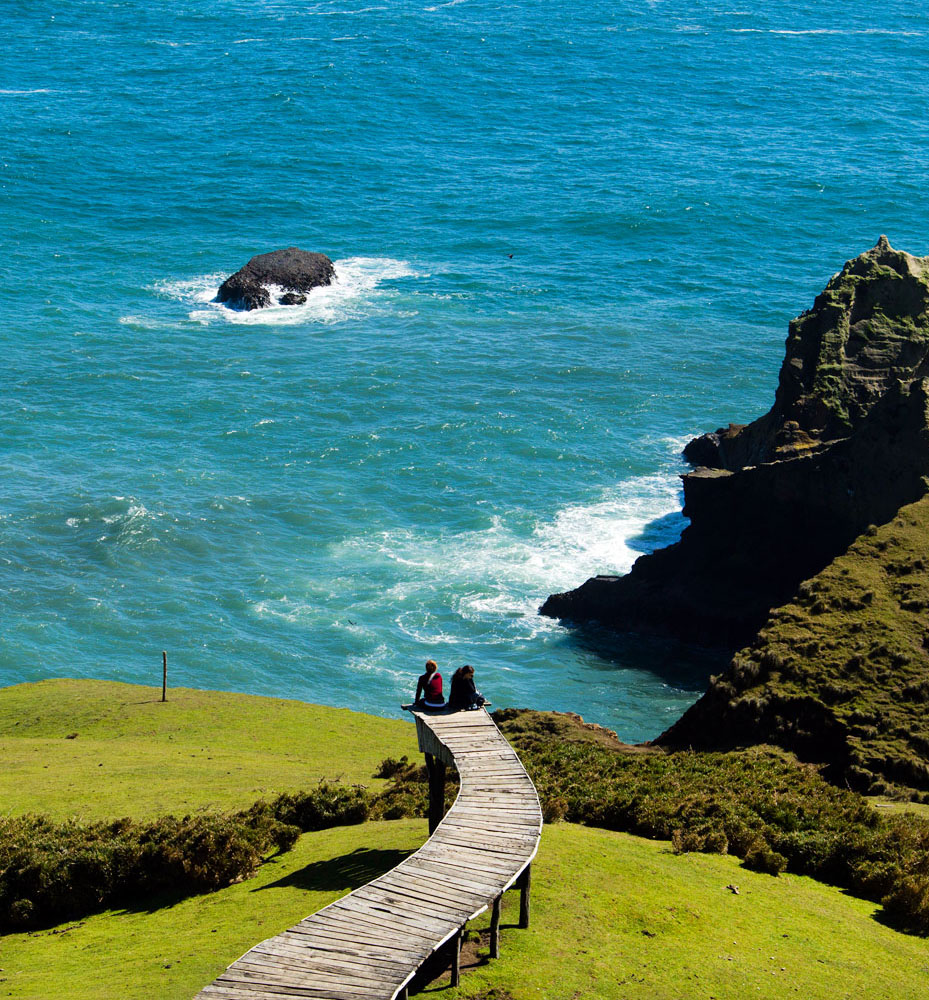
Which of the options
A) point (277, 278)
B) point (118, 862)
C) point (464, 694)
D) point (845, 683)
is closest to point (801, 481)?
point (845, 683)

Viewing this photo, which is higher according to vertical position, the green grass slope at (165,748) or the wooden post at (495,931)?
the wooden post at (495,931)

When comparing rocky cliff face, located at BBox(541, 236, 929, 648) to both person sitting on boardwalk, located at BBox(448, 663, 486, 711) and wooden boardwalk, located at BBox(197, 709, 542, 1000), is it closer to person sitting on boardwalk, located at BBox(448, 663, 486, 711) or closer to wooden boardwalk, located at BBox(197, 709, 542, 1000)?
person sitting on boardwalk, located at BBox(448, 663, 486, 711)

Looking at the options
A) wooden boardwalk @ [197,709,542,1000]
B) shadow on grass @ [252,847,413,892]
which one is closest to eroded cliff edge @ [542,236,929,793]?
wooden boardwalk @ [197,709,542,1000]

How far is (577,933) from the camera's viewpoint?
2433cm

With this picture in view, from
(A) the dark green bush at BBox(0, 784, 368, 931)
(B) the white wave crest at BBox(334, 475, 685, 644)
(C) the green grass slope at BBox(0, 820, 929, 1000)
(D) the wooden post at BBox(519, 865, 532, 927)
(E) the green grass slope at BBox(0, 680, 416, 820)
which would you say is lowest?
(B) the white wave crest at BBox(334, 475, 685, 644)

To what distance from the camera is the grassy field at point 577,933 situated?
2300 cm

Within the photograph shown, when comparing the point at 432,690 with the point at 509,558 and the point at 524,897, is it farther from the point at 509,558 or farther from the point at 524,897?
the point at 509,558

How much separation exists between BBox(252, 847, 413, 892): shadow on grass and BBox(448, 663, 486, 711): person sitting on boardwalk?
12.0 feet

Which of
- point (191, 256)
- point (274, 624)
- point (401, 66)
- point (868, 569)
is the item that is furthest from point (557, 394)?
point (401, 66)

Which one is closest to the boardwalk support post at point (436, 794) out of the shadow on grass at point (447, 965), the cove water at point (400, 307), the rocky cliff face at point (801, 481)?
the shadow on grass at point (447, 965)

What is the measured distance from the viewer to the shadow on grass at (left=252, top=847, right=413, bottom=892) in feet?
89.9

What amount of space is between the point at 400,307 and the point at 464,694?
82.5 meters

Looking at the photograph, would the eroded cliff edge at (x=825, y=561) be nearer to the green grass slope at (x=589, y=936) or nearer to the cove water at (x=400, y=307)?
the cove water at (x=400, y=307)

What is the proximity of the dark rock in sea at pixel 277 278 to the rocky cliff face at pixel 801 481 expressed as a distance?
51.6 meters
